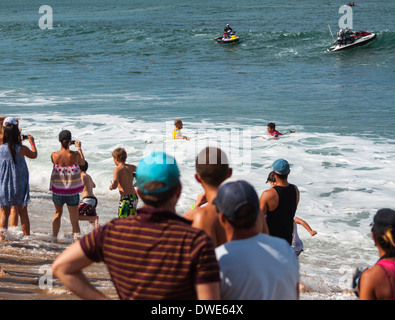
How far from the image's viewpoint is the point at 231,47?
39.7m

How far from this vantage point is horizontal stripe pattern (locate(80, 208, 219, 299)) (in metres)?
2.28

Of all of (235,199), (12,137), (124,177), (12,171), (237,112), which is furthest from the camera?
(237,112)

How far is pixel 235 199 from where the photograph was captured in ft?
8.09

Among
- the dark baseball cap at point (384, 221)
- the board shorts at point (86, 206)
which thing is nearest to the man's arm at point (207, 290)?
the dark baseball cap at point (384, 221)

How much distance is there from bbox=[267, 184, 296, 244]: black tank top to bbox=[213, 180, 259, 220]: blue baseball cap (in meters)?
Answer: 2.61

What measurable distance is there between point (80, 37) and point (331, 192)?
42.5 meters

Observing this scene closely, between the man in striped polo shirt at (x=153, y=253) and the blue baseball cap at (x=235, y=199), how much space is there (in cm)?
18

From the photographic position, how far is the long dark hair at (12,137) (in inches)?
231

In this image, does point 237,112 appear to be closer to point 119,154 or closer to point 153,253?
point 119,154

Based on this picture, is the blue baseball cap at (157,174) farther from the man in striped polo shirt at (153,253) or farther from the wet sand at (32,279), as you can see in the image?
the wet sand at (32,279)

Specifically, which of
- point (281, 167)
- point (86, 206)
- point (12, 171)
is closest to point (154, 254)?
point (281, 167)

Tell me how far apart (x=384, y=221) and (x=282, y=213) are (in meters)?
2.24

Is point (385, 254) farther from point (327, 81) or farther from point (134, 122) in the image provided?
point (327, 81)

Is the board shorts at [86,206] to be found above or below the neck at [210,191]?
below
